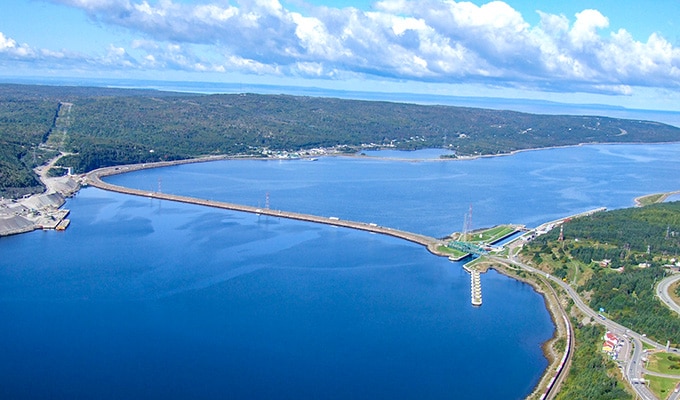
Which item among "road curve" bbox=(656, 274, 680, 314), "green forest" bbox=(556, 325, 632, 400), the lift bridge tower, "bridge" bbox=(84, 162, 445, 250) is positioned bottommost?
"bridge" bbox=(84, 162, 445, 250)

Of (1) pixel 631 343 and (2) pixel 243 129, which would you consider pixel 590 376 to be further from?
(2) pixel 243 129

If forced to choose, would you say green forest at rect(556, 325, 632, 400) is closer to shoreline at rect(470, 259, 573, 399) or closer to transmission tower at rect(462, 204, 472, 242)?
shoreline at rect(470, 259, 573, 399)

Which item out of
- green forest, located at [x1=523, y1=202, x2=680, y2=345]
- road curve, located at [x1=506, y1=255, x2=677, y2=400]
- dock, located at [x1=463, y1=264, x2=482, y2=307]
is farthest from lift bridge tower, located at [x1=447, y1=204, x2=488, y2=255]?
road curve, located at [x1=506, y1=255, x2=677, y2=400]

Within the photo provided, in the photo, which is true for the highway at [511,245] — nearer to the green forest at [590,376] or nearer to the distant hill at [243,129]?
the green forest at [590,376]

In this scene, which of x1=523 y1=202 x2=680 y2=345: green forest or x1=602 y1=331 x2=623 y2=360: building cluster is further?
x1=523 y1=202 x2=680 y2=345: green forest

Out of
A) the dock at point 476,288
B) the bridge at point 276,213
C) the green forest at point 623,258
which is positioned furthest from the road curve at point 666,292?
the bridge at point 276,213

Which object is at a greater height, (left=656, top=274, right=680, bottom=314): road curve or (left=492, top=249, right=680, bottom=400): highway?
(left=656, top=274, right=680, bottom=314): road curve

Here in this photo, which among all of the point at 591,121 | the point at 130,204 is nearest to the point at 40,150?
the point at 130,204
